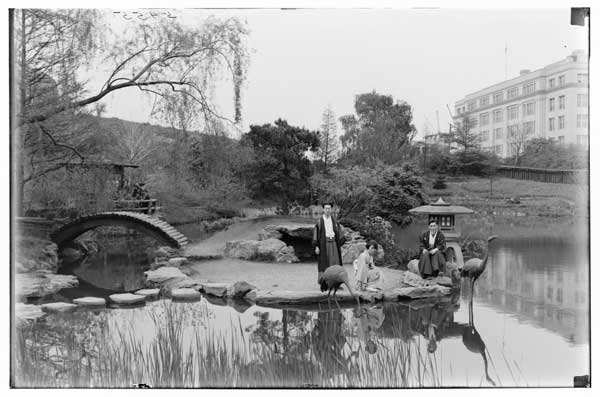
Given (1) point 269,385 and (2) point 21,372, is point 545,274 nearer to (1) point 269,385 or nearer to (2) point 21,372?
(1) point 269,385

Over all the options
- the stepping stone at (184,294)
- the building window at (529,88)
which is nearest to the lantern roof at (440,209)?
the building window at (529,88)

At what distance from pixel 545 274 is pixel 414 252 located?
5.35 ft

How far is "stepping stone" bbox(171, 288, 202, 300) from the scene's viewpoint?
641 centimetres

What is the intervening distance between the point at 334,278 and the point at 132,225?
2896mm

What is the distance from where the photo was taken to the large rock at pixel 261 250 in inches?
288

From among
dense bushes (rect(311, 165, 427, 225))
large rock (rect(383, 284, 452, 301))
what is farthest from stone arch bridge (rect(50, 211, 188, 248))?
large rock (rect(383, 284, 452, 301))

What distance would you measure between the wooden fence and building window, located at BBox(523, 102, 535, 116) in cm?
67

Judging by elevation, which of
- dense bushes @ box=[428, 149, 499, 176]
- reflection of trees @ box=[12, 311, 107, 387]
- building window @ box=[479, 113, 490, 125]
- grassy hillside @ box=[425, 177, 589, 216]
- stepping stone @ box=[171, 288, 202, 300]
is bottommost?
reflection of trees @ box=[12, 311, 107, 387]

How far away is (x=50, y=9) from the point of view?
600cm

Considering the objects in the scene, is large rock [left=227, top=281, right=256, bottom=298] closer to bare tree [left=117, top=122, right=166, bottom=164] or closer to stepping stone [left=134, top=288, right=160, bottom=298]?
stepping stone [left=134, top=288, right=160, bottom=298]

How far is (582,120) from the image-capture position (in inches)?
221

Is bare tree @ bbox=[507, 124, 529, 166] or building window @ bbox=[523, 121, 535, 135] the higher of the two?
building window @ bbox=[523, 121, 535, 135]

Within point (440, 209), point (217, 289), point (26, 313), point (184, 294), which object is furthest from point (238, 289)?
point (440, 209)

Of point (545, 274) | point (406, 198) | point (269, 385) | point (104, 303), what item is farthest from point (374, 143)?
point (104, 303)
